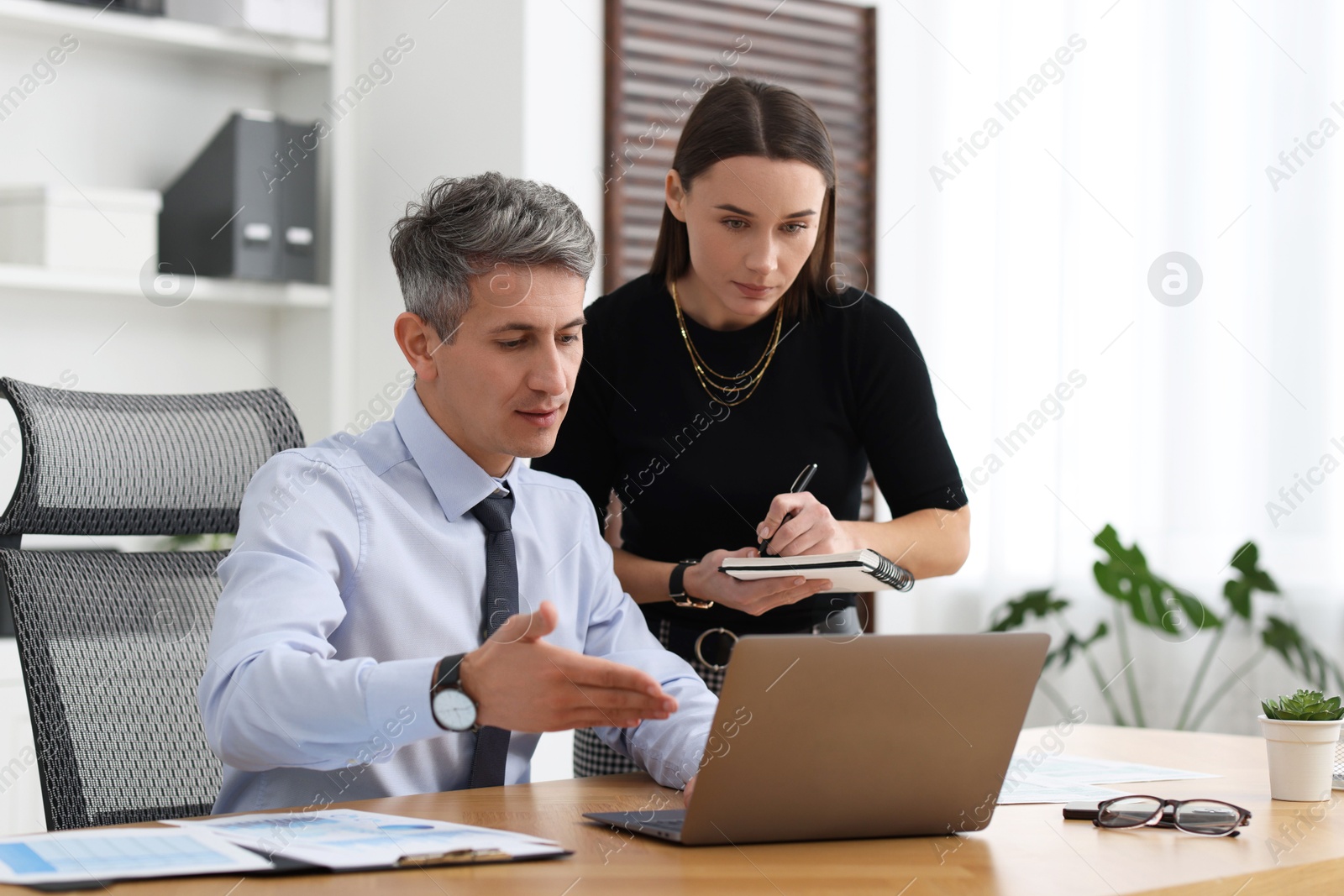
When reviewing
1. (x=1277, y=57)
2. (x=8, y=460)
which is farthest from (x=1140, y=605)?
(x=8, y=460)

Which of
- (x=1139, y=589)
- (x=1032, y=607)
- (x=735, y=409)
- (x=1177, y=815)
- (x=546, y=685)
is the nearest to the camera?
(x=546, y=685)

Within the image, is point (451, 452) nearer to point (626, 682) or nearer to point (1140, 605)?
point (626, 682)

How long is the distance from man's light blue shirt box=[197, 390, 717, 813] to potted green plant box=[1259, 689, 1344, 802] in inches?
22.5

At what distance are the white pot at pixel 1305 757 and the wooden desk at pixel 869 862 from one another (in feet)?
A: 0.06

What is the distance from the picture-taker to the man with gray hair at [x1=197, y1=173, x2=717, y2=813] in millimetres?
1221

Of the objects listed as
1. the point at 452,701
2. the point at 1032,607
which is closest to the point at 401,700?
the point at 452,701

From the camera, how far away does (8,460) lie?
121 inches

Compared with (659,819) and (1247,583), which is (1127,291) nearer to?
(1247,583)

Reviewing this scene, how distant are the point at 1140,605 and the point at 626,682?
7.50 ft

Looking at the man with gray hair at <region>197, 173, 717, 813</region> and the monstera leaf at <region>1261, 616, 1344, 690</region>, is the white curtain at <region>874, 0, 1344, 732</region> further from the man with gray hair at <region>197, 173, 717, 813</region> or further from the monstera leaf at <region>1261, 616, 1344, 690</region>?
the man with gray hair at <region>197, 173, 717, 813</region>

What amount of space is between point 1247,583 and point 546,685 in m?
2.24

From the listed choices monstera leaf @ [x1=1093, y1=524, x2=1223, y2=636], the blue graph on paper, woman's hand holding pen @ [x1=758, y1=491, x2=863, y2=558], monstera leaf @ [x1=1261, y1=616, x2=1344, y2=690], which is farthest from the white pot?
monstera leaf @ [x1=1093, y1=524, x2=1223, y2=636]

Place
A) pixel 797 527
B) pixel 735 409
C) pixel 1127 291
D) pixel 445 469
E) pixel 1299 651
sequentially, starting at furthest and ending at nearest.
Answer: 1. pixel 1127 291
2. pixel 1299 651
3. pixel 735 409
4. pixel 797 527
5. pixel 445 469

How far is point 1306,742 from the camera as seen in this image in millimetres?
1342
